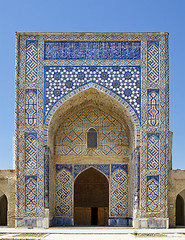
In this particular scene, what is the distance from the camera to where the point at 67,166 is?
38.0 feet

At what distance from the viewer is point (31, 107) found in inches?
421

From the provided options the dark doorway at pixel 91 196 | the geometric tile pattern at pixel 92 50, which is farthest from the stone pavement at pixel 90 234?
the geometric tile pattern at pixel 92 50

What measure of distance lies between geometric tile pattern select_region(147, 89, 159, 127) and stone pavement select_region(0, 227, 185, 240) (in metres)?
2.59

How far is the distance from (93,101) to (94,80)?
34.7 inches

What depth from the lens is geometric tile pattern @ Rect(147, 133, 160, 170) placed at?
414 inches

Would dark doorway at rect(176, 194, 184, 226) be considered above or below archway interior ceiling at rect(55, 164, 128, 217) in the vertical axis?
below

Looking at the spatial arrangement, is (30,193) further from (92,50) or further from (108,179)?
(92,50)

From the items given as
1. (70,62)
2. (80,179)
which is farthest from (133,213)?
(70,62)

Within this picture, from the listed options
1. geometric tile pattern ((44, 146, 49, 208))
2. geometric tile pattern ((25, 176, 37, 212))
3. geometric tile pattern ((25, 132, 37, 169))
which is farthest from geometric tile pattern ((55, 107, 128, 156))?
geometric tile pattern ((25, 176, 37, 212))

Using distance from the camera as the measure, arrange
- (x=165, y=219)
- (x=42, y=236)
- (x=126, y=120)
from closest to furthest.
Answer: (x=42, y=236)
(x=165, y=219)
(x=126, y=120)

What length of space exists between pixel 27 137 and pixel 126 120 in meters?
2.60

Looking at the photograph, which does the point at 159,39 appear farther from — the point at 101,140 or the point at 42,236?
the point at 42,236

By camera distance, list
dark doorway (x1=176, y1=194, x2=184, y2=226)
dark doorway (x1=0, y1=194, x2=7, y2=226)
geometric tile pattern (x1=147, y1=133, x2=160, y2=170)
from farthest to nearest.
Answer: dark doorway (x1=0, y1=194, x2=7, y2=226), dark doorway (x1=176, y1=194, x2=184, y2=226), geometric tile pattern (x1=147, y1=133, x2=160, y2=170)

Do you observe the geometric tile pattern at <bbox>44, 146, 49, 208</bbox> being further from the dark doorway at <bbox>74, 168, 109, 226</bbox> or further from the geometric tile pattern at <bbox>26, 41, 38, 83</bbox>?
the geometric tile pattern at <bbox>26, 41, 38, 83</bbox>
